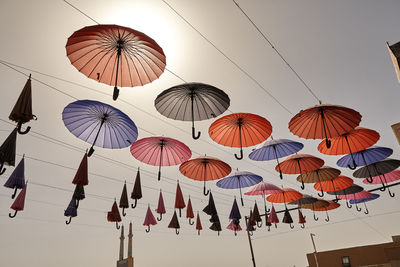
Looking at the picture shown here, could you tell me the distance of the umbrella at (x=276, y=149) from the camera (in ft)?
19.5

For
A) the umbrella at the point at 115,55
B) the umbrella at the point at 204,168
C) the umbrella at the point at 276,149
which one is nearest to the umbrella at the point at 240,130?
the umbrella at the point at 204,168

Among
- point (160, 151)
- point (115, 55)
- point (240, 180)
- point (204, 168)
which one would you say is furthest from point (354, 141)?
point (115, 55)

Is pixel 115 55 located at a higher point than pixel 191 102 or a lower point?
higher

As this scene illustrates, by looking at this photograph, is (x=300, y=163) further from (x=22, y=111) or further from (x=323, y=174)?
(x=22, y=111)

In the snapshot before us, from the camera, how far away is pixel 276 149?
616cm

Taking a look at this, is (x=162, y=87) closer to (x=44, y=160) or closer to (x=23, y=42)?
(x=23, y=42)

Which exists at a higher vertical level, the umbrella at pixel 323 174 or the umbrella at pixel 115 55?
the umbrella at pixel 115 55

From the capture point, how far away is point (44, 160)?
776cm

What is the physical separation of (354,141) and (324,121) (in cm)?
149

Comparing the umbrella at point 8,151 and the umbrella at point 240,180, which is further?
the umbrella at point 240,180

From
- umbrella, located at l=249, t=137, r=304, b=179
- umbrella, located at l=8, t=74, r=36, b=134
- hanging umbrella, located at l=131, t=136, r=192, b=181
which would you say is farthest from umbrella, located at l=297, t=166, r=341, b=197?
umbrella, located at l=8, t=74, r=36, b=134

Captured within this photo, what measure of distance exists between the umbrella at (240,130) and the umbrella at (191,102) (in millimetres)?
466

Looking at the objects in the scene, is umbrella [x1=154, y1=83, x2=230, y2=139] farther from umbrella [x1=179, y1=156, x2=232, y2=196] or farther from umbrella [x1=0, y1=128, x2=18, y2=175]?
umbrella [x1=0, y1=128, x2=18, y2=175]

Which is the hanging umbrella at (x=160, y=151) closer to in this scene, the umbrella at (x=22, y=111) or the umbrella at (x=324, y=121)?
the umbrella at (x=22, y=111)
